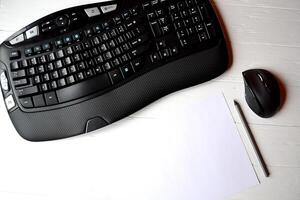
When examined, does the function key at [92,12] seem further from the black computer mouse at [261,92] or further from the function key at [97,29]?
the black computer mouse at [261,92]

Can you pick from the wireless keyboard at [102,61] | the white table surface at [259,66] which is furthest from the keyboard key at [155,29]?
the white table surface at [259,66]

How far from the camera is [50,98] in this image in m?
0.48

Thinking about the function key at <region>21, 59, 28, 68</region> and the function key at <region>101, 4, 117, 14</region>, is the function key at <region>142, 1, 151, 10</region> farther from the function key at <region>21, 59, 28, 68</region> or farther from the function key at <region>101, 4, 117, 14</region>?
the function key at <region>21, 59, 28, 68</region>

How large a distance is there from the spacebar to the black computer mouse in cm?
23

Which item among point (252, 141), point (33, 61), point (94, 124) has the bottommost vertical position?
point (252, 141)

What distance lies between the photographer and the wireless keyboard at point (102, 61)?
48 centimetres

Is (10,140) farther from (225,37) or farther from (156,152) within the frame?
(225,37)

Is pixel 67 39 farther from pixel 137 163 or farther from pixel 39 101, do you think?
pixel 137 163

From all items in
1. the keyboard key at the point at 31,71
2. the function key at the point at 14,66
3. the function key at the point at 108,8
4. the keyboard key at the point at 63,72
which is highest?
the function key at the point at 108,8

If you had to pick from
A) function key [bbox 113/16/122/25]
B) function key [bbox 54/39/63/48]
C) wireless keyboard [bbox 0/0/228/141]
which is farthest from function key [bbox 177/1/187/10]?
function key [bbox 54/39/63/48]

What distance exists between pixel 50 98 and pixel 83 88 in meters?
0.05

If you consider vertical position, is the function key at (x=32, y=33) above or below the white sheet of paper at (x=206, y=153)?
above

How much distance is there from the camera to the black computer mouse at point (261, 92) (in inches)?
19.1

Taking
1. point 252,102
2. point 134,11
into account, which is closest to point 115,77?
point 134,11
